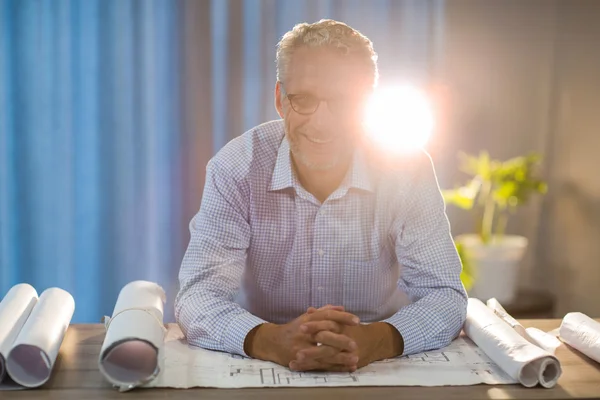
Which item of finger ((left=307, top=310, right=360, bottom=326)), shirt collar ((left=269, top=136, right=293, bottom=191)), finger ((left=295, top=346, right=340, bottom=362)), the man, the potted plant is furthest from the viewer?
the potted plant

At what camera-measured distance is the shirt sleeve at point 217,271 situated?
1527 millimetres

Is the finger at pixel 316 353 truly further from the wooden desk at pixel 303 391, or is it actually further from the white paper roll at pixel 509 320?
the white paper roll at pixel 509 320

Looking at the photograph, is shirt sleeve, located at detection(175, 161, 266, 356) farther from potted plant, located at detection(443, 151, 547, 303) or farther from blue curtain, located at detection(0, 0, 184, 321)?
potted plant, located at detection(443, 151, 547, 303)

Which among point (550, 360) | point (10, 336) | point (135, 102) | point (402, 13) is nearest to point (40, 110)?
point (135, 102)

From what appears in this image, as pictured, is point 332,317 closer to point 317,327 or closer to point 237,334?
point 317,327

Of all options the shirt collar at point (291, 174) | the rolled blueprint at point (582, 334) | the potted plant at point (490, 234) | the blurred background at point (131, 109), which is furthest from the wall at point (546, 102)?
the rolled blueprint at point (582, 334)

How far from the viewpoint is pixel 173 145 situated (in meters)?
3.43

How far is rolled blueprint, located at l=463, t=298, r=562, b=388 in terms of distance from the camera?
1310 millimetres

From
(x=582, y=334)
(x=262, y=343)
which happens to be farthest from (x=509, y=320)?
(x=262, y=343)

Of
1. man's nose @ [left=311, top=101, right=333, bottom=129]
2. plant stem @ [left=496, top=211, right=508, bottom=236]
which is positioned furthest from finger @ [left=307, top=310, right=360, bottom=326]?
plant stem @ [left=496, top=211, right=508, bottom=236]

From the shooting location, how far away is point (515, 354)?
4.42 feet

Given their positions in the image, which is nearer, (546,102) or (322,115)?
(322,115)

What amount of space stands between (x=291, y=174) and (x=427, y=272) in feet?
1.29

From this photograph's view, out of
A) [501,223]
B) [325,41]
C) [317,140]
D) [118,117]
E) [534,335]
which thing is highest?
[325,41]
